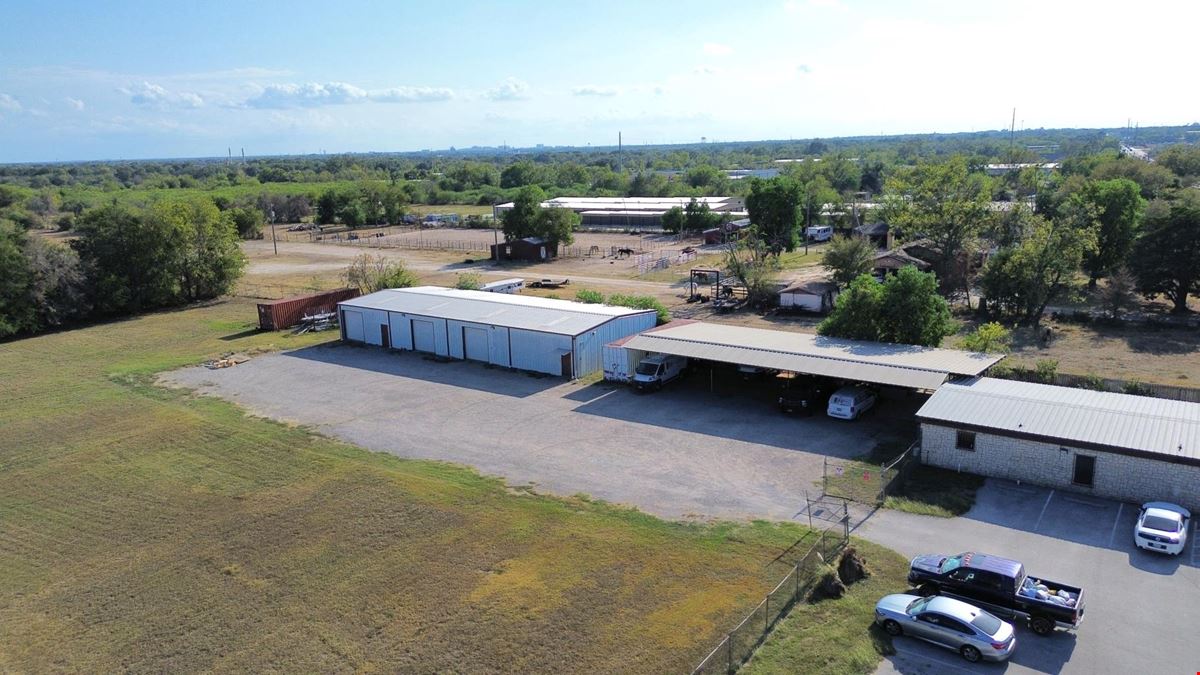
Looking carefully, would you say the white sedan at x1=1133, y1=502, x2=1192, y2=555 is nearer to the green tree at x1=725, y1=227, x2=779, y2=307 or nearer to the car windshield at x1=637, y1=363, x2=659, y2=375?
the car windshield at x1=637, y1=363, x2=659, y2=375

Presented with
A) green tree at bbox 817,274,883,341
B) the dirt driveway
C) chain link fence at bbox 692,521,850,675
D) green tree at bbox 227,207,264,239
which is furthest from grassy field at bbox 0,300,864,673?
green tree at bbox 227,207,264,239

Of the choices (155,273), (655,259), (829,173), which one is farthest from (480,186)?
(155,273)

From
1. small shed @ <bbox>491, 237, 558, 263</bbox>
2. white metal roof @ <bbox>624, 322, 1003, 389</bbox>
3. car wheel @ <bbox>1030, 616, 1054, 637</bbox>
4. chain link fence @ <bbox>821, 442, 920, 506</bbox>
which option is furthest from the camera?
small shed @ <bbox>491, 237, 558, 263</bbox>

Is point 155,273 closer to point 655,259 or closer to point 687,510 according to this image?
point 655,259

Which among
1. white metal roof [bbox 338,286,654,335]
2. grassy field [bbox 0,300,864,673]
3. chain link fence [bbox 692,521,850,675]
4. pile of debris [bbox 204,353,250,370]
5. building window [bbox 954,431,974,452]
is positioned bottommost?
grassy field [bbox 0,300,864,673]

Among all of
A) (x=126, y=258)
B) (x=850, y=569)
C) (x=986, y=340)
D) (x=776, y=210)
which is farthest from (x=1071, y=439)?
(x=126, y=258)

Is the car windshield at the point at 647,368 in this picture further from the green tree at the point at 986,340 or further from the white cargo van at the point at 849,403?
the green tree at the point at 986,340

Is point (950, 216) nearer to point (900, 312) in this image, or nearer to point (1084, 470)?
point (900, 312)
